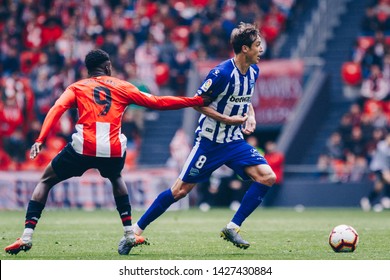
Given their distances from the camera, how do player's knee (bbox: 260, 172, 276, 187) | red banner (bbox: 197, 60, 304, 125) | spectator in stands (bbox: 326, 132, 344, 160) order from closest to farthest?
player's knee (bbox: 260, 172, 276, 187) → spectator in stands (bbox: 326, 132, 344, 160) → red banner (bbox: 197, 60, 304, 125)

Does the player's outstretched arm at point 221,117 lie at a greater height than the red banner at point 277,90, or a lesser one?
greater

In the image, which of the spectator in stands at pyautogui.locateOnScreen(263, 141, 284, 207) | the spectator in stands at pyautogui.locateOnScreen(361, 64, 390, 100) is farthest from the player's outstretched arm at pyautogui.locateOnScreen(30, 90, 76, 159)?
the spectator in stands at pyautogui.locateOnScreen(361, 64, 390, 100)

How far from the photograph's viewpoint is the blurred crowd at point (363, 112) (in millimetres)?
25031

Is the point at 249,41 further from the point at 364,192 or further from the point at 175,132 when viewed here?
the point at 175,132

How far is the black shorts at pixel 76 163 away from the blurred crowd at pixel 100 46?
15.4 meters

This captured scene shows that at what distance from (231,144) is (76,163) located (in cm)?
196

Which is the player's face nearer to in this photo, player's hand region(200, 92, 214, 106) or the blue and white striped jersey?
the blue and white striped jersey

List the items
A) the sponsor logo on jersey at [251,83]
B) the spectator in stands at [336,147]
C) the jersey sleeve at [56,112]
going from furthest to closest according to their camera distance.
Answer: the spectator in stands at [336,147]
the sponsor logo on jersey at [251,83]
the jersey sleeve at [56,112]

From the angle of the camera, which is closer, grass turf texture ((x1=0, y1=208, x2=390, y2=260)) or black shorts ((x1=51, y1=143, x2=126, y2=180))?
grass turf texture ((x1=0, y1=208, x2=390, y2=260))

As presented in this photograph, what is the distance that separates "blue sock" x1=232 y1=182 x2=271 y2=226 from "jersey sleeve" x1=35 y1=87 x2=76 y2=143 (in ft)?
7.75

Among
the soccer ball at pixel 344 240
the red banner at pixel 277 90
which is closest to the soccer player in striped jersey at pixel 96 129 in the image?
the soccer ball at pixel 344 240

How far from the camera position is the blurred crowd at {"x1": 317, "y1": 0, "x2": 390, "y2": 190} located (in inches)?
985

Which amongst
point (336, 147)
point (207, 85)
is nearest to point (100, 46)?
point (336, 147)

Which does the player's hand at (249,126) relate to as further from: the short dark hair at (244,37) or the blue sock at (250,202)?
the short dark hair at (244,37)
